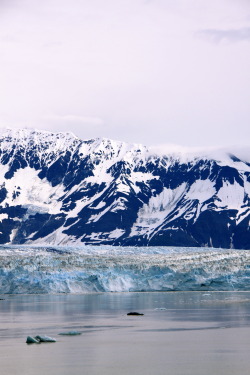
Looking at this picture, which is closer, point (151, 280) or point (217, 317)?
point (217, 317)

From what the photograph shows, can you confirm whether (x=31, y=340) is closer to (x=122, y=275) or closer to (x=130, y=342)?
Answer: (x=130, y=342)

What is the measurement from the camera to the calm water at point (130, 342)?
96.0ft

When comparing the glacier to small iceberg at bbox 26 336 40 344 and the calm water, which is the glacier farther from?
small iceberg at bbox 26 336 40 344

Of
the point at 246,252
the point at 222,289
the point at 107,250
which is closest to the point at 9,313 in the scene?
the point at 222,289

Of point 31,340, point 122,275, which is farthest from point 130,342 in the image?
point 122,275

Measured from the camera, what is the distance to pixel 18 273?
87812 millimetres

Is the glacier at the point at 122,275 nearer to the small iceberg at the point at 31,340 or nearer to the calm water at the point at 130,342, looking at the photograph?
the calm water at the point at 130,342

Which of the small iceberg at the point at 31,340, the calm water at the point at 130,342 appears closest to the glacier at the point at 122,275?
the calm water at the point at 130,342

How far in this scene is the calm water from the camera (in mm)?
29250

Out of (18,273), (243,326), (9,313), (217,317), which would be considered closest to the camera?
(243,326)

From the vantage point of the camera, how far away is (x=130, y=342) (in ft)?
123

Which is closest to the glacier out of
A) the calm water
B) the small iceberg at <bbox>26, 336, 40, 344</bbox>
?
the calm water

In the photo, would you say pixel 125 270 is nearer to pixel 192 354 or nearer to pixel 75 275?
pixel 75 275

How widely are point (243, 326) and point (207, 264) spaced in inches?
1850
